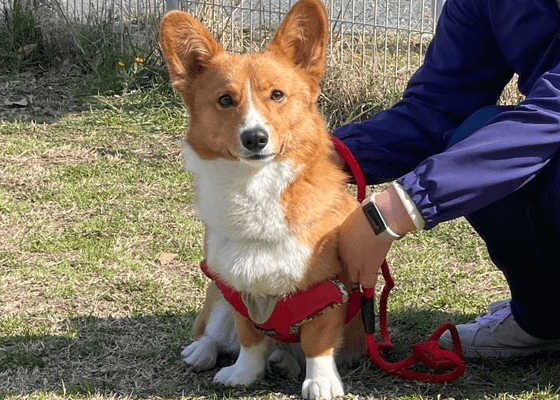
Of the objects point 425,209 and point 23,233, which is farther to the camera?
point 23,233

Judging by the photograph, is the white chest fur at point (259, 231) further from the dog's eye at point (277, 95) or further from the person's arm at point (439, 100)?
the person's arm at point (439, 100)

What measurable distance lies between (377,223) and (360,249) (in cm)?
17

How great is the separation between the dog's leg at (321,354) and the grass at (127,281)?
8 centimetres

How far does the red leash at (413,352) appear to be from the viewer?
261 cm

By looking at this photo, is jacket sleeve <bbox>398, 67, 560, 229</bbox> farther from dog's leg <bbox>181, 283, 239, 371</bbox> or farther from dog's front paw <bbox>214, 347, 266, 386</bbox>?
dog's leg <bbox>181, 283, 239, 371</bbox>

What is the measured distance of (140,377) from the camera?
2.75 metres

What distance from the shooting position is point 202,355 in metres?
2.76

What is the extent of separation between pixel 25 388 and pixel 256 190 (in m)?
0.97

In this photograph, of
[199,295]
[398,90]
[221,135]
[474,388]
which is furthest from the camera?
[398,90]

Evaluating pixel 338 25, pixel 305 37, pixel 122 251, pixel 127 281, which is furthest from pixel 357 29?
pixel 305 37

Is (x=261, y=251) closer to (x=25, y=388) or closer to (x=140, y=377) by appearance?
(x=140, y=377)

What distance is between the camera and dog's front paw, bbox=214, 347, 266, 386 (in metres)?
2.62

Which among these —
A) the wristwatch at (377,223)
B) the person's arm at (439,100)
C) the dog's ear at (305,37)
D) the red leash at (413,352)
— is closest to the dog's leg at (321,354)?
the red leash at (413,352)

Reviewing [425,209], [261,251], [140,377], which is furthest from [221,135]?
[140,377]
